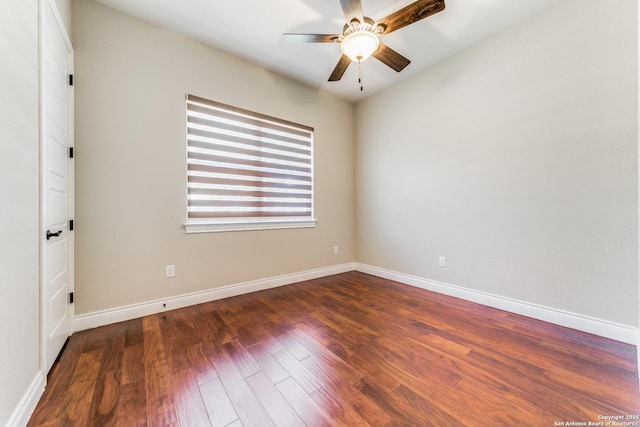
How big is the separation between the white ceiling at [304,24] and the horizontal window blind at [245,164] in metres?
0.66

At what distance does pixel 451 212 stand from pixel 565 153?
1072 millimetres

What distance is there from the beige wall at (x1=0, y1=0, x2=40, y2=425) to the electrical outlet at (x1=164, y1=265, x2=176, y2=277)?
1.09 metres

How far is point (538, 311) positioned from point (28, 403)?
3.56 m

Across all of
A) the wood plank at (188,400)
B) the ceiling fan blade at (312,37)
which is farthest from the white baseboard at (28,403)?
the ceiling fan blade at (312,37)

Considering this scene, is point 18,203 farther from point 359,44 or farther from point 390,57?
point 390,57

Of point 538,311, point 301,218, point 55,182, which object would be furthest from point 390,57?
point 55,182

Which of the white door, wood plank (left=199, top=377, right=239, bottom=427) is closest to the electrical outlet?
the white door

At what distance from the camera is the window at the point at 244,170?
2.58m

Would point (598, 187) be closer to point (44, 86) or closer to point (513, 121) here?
point (513, 121)

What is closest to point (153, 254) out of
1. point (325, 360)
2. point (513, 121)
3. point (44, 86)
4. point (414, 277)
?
point (44, 86)

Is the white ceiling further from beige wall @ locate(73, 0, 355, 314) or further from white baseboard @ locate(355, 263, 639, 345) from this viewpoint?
white baseboard @ locate(355, 263, 639, 345)

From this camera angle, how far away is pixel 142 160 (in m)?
2.27

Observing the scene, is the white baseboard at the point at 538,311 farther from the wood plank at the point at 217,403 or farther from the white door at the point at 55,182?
the white door at the point at 55,182

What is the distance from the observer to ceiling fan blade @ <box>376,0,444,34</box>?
1.62m
